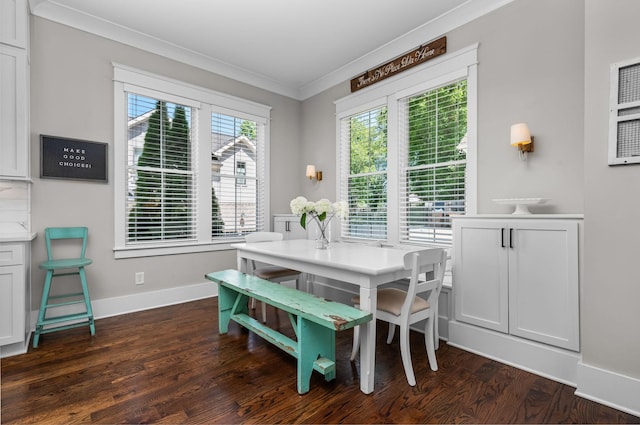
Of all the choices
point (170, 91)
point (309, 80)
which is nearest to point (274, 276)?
point (170, 91)

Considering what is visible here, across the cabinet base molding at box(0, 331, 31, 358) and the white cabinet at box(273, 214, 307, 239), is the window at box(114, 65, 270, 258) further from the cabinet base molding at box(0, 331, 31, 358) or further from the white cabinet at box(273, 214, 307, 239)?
the cabinet base molding at box(0, 331, 31, 358)

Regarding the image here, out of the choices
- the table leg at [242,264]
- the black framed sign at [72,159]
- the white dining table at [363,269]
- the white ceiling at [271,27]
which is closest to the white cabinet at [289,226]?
the table leg at [242,264]

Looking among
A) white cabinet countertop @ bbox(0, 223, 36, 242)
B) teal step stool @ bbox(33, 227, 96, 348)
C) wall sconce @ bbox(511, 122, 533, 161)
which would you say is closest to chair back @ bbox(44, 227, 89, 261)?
teal step stool @ bbox(33, 227, 96, 348)

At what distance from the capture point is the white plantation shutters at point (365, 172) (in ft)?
12.9

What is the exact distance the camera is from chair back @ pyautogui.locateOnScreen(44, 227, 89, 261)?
9.69 feet

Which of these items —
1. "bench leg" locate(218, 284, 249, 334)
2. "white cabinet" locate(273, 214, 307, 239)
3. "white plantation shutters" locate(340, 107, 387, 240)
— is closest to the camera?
"bench leg" locate(218, 284, 249, 334)

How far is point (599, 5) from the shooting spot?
1.86 m

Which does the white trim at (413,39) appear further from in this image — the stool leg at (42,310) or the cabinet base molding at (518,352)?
the stool leg at (42,310)

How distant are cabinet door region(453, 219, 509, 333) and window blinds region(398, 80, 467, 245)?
588 millimetres

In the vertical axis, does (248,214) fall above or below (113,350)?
above

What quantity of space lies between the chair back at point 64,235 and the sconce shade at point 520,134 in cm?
405

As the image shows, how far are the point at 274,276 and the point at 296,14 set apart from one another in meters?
2.67

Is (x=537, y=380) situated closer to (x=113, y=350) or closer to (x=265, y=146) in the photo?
(x=113, y=350)

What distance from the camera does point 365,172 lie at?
4.16m
